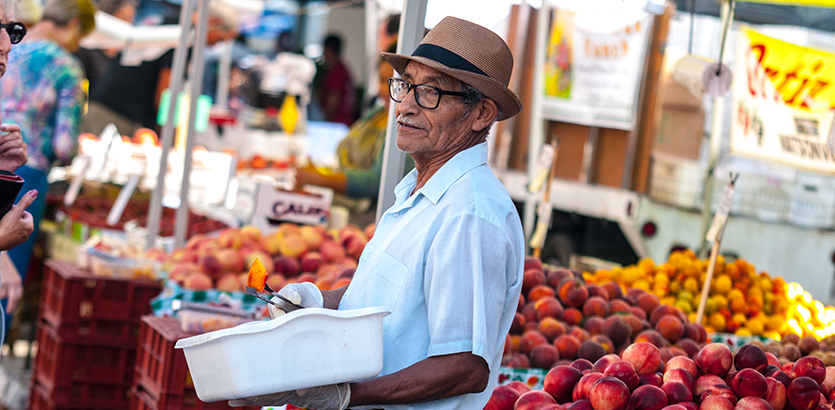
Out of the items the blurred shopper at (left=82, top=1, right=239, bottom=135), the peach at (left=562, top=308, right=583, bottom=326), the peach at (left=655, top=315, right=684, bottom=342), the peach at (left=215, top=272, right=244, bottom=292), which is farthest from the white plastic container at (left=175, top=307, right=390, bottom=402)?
the blurred shopper at (left=82, top=1, right=239, bottom=135)

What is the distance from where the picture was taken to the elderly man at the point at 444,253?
149 centimetres

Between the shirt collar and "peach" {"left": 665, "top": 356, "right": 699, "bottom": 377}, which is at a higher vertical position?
the shirt collar

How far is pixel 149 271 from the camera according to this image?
3852 millimetres

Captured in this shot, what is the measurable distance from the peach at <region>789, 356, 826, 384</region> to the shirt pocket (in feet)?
3.67

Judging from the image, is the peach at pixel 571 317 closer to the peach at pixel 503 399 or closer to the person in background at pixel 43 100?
the peach at pixel 503 399

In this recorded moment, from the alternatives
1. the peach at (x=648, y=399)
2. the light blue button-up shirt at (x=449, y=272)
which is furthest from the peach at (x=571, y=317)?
the light blue button-up shirt at (x=449, y=272)

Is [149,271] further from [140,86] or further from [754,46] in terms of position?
[140,86]

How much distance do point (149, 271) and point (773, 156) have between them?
3.52 m

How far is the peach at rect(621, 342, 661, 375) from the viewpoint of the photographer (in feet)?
6.66

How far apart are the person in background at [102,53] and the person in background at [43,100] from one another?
3.64m

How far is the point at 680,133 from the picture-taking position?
7281mm

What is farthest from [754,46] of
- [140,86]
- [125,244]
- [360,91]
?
[360,91]

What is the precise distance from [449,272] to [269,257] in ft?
7.04

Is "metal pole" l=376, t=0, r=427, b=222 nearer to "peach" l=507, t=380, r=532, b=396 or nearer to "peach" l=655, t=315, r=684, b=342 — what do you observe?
"peach" l=507, t=380, r=532, b=396
